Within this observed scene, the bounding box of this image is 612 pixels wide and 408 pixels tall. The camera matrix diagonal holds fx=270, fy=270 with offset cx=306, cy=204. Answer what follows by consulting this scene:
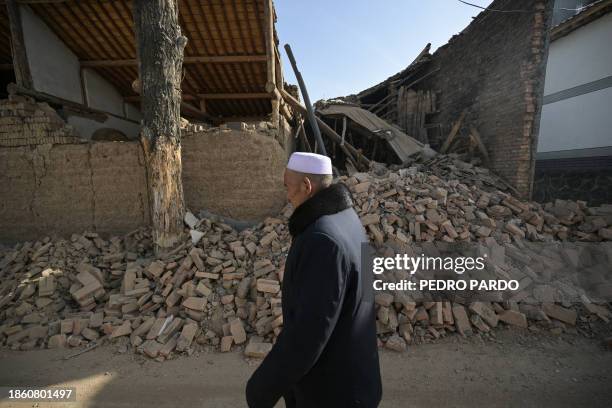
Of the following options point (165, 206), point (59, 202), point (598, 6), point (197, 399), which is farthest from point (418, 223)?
point (598, 6)

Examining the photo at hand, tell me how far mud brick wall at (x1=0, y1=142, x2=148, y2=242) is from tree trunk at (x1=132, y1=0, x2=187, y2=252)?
2.99 ft

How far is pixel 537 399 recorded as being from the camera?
2529 mm

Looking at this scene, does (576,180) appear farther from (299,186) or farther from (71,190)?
(71,190)

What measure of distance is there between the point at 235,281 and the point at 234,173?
6.60 feet

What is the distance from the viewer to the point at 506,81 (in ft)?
19.7

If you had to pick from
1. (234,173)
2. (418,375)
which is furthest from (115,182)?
(418,375)

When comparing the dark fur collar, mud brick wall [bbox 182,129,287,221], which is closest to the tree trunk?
mud brick wall [bbox 182,129,287,221]

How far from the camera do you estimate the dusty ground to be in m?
2.55

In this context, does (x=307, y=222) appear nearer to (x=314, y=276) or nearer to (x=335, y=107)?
(x=314, y=276)

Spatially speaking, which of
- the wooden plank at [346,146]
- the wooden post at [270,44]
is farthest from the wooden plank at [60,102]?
the wooden plank at [346,146]

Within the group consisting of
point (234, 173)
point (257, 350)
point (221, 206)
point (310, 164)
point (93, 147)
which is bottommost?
point (257, 350)

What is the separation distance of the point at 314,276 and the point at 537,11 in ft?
24.2

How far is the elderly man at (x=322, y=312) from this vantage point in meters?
1.21

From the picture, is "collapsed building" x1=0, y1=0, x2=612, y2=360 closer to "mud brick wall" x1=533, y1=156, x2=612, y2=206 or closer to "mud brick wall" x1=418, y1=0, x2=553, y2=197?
"mud brick wall" x1=418, y1=0, x2=553, y2=197
